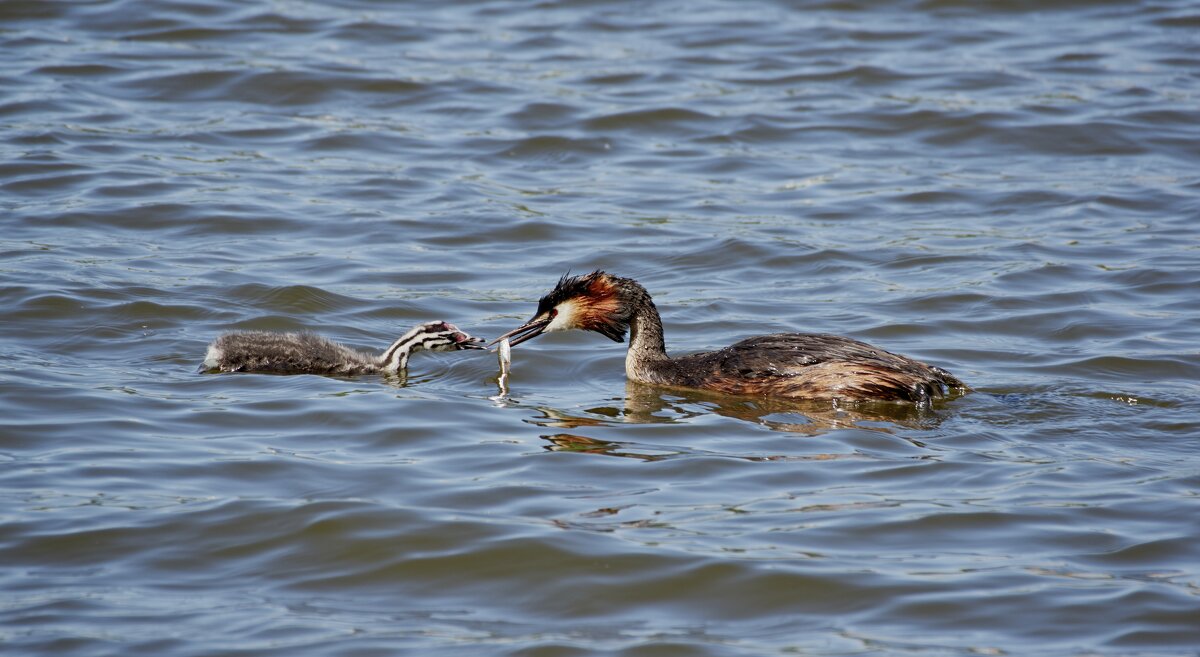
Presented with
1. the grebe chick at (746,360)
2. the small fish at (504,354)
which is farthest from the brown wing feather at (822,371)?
the small fish at (504,354)

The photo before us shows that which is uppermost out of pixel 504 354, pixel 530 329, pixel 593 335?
pixel 530 329

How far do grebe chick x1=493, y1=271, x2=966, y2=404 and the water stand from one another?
171 mm

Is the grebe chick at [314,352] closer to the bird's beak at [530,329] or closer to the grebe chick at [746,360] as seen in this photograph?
the bird's beak at [530,329]

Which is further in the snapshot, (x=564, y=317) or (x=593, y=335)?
(x=593, y=335)

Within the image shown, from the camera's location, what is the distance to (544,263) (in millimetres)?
11117

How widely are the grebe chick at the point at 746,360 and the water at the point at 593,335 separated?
0.56 ft

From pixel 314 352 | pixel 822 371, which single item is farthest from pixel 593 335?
pixel 822 371

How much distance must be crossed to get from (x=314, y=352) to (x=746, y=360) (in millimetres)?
2532

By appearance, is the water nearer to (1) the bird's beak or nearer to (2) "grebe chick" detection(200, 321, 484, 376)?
(2) "grebe chick" detection(200, 321, 484, 376)

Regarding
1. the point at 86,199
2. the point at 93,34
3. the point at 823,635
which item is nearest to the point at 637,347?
the point at 823,635

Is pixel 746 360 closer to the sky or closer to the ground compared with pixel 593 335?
closer to the sky

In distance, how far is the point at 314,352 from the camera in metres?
8.65

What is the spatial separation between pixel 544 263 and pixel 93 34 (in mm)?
8556

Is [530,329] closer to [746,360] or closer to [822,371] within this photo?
[746,360]
